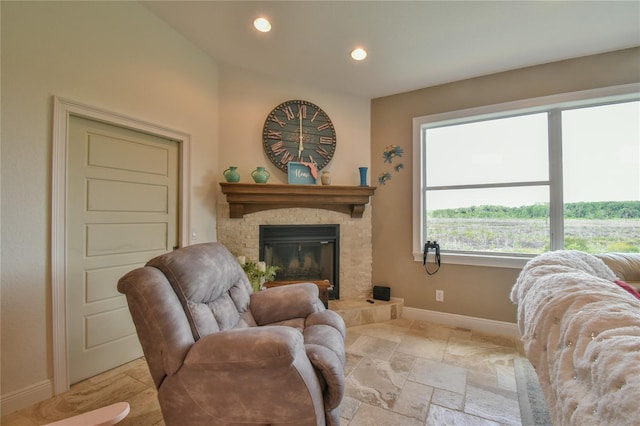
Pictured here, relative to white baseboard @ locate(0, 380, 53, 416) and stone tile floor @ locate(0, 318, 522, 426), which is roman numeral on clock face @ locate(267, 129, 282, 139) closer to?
stone tile floor @ locate(0, 318, 522, 426)

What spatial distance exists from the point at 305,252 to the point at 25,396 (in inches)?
94.2

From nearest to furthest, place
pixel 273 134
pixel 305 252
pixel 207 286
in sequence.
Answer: pixel 207 286
pixel 273 134
pixel 305 252

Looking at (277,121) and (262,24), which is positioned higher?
(262,24)

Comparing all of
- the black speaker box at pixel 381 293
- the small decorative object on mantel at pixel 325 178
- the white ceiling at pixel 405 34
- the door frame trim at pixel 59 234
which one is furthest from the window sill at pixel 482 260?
the door frame trim at pixel 59 234

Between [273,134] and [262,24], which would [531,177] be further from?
[262,24]

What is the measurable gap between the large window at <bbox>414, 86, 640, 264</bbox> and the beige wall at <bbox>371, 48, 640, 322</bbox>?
0.11m

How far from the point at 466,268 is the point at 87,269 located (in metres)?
3.41

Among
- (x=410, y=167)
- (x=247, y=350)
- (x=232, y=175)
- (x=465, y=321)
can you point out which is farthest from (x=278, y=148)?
(x=465, y=321)

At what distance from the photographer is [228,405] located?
3.69ft

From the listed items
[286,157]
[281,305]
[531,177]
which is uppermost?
[286,157]

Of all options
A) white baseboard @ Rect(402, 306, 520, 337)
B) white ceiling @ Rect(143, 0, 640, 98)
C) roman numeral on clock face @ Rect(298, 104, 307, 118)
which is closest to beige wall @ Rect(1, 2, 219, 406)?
white ceiling @ Rect(143, 0, 640, 98)

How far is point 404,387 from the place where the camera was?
6.03ft

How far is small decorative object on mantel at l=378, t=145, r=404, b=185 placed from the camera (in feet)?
10.3

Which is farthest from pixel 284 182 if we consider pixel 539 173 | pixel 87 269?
pixel 539 173
